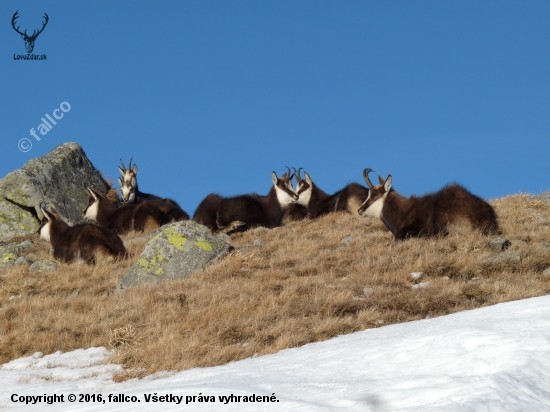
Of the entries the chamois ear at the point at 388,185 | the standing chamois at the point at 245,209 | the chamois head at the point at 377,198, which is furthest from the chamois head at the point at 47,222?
the chamois ear at the point at 388,185

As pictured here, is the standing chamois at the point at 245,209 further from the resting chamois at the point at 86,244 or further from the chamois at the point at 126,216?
the resting chamois at the point at 86,244

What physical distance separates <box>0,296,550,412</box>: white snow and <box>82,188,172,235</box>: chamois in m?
11.7

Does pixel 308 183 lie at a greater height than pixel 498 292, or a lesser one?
greater

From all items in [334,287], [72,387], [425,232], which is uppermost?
[425,232]

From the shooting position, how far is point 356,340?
291 inches

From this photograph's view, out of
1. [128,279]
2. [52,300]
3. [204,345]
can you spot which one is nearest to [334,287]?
[204,345]

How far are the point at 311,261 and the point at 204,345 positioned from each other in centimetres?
495

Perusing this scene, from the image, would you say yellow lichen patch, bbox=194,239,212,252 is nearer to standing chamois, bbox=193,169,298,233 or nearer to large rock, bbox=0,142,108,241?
standing chamois, bbox=193,169,298,233

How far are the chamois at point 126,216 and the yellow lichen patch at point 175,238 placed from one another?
6363 millimetres

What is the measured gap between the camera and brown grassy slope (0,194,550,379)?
8484mm

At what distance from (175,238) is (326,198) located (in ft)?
27.7

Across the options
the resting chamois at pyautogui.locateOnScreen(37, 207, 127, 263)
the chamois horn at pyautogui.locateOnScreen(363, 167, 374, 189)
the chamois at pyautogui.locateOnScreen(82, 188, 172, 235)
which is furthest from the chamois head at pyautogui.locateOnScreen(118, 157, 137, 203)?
the chamois horn at pyautogui.locateOnScreen(363, 167, 374, 189)

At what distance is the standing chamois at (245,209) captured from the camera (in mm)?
18578

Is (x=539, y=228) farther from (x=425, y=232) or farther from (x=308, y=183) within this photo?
(x=308, y=183)
